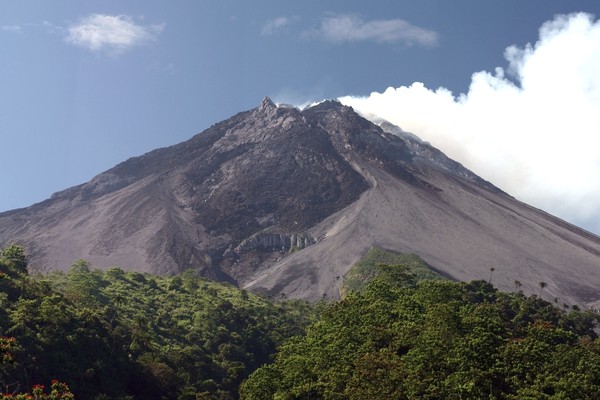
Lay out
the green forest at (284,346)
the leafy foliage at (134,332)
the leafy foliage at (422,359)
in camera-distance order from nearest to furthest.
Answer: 1. the leafy foliage at (422,359)
2. the green forest at (284,346)
3. the leafy foliage at (134,332)

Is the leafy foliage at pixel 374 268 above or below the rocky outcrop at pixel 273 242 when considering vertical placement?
→ below

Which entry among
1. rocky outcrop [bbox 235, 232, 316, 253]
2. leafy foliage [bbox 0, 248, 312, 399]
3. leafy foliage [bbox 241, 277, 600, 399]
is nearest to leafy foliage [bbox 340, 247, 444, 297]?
leafy foliage [bbox 0, 248, 312, 399]

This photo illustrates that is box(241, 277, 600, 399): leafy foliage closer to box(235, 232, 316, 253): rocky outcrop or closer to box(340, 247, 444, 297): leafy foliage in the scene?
box(340, 247, 444, 297): leafy foliage

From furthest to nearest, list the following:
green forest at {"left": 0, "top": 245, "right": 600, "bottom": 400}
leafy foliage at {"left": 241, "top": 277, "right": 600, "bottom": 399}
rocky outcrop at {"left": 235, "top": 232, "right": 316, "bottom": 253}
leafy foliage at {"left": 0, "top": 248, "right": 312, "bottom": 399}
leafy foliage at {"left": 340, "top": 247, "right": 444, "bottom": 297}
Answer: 1. rocky outcrop at {"left": 235, "top": 232, "right": 316, "bottom": 253}
2. leafy foliage at {"left": 340, "top": 247, "right": 444, "bottom": 297}
3. leafy foliage at {"left": 0, "top": 248, "right": 312, "bottom": 399}
4. green forest at {"left": 0, "top": 245, "right": 600, "bottom": 400}
5. leafy foliage at {"left": 241, "top": 277, "right": 600, "bottom": 399}

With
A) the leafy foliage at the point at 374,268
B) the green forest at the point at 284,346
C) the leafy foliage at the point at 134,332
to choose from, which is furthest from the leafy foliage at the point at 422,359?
the leafy foliage at the point at 374,268

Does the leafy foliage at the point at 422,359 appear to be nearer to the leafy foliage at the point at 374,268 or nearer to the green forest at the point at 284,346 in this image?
the green forest at the point at 284,346

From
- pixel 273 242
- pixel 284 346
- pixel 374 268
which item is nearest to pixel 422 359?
pixel 284 346
